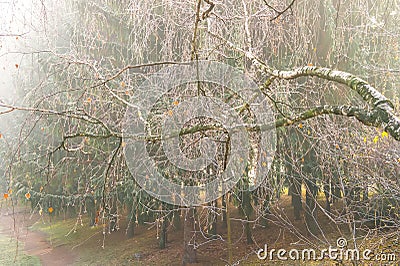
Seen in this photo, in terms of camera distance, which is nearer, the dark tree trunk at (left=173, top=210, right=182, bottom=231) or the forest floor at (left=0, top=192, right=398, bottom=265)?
the forest floor at (left=0, top=192, right=398, bottom=265)

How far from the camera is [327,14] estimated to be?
433 centimetres

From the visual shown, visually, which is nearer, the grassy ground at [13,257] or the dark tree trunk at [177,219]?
the dark tree trunk at [177,219]

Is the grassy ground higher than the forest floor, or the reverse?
the forest floor

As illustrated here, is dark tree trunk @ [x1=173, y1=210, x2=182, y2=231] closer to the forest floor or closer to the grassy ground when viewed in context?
the forest floor

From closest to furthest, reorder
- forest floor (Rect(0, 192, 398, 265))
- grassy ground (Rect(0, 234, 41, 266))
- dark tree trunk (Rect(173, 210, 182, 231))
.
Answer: forest floor (Rect(0, 192, 398, 265))
dark tree trunk (Rect(173, 210, 182, 231))
grassy ground (Rect(0, 234, 41, 266))

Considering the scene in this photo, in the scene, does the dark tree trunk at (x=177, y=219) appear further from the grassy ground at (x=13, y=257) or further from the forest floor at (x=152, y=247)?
the grassy ground at (x=13, y=257)

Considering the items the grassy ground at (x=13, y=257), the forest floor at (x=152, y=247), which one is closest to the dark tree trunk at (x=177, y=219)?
the forest floor at (x=152, y=247)

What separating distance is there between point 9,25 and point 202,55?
1.27 meters

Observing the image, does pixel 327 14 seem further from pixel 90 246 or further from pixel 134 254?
pixel 90 246

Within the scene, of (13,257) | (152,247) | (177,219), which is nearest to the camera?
(152,247)

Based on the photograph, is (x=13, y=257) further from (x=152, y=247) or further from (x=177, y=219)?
(x=177, y=219)

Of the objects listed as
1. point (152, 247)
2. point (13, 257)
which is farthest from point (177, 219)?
point (13, 257)

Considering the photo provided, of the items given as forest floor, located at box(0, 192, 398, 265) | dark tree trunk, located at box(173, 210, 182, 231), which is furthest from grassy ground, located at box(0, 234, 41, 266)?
dark tree trunk, located at box(173, 210, 182, 231)

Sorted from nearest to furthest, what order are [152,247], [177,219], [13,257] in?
[152,247] → [177,219] → [13,257]
